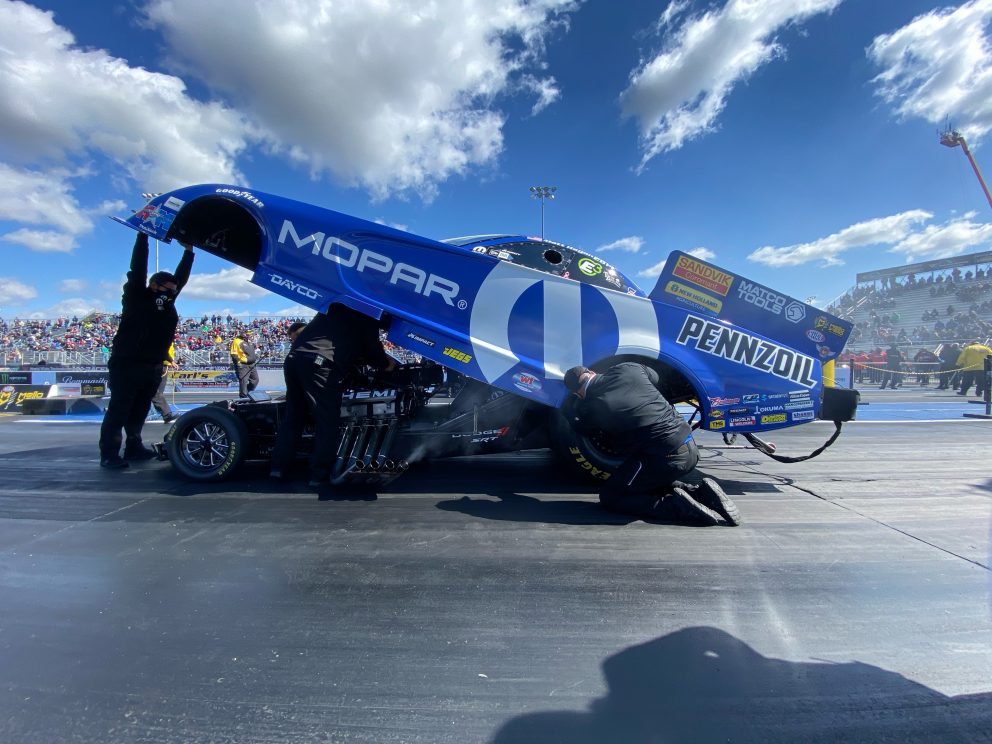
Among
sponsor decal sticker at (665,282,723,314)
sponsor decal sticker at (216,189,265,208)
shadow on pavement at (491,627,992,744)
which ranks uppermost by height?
sponsor decal sticker at (216,189,265,208)

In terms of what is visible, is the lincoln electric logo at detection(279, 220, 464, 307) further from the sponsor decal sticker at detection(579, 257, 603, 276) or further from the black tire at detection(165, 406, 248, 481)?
the black tire at detection(165, 406, 248, 481)

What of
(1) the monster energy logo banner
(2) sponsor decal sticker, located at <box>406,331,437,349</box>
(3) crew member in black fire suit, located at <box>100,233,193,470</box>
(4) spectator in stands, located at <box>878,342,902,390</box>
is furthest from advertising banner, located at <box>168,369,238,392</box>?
(4) spectator in stands, located at <box>878,342,902,390</box>

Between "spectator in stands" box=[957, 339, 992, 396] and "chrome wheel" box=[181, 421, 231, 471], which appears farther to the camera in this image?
"spectator in stands" box=[957, 339, 992, 396]

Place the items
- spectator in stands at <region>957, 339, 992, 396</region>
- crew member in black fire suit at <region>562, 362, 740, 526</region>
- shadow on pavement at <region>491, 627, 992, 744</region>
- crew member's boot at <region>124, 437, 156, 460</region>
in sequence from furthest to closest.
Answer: spectator in stands at <region>957, 339, 992, 396</region> < crew member's boot at <region>124, 437, 156, 460</region> < crew member in black fire suit at <region>562, 362, 740, 526</region> < shadow on pavement at <region>491, 627, 992, 744</region>

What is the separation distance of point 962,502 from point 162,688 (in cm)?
552

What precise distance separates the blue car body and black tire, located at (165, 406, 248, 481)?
1279mm

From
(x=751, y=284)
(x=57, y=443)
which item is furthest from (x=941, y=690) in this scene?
(x=57, y=443)

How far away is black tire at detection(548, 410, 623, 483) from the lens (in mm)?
4105

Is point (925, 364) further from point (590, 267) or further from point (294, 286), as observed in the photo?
point (294, 286)

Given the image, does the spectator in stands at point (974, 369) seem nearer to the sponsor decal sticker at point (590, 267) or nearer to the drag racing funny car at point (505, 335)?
the drag racing funny car at point (505, 335)

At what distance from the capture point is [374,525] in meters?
3.38

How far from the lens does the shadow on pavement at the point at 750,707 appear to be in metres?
1.59

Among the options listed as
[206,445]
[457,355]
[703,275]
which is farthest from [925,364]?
[206,445]

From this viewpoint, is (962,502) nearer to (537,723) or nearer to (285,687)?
(537,723)
